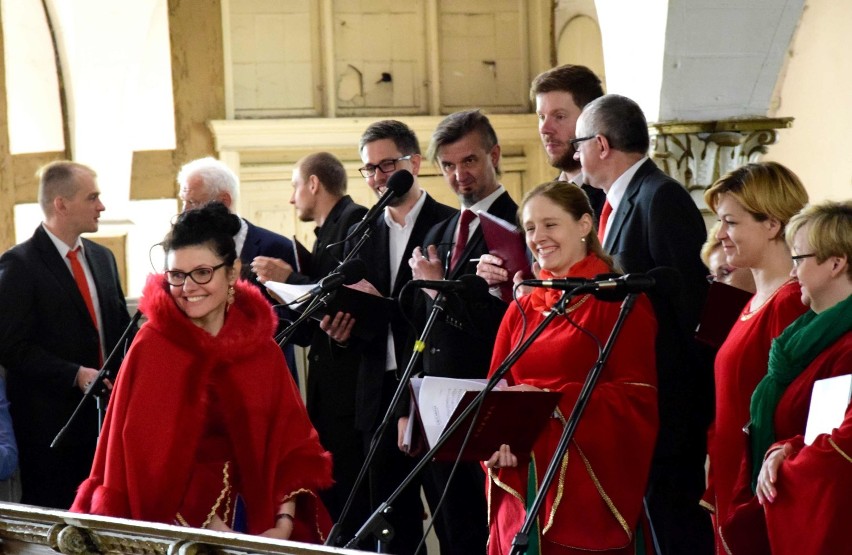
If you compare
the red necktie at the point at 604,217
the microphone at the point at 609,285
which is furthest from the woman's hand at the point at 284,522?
the red necktie at the point at 604,217

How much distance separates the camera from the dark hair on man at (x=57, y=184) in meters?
5.20

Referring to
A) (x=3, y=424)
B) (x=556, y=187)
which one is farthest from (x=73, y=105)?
(x=556, y=187)

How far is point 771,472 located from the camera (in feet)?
9.95

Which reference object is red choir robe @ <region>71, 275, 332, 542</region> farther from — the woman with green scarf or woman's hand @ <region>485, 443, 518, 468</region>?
the woman with green scarf

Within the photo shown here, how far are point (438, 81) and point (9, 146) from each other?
299 cm

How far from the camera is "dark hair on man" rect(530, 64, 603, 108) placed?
14.1ft

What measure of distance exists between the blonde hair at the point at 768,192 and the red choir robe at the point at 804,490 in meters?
0.45

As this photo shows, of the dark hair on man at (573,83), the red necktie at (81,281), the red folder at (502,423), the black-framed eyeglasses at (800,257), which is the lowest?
the red folder at (502,423)

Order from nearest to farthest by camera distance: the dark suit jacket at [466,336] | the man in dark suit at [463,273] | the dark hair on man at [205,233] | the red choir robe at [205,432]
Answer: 1. the red choir robe at [205,432]
2. the dark hair on man at [205,233]
3. the dark suit jacket at [466,336]
4. the man in dark suit at [463,273]

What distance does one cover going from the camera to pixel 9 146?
9805 mm

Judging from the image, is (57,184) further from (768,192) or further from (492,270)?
(768,192)

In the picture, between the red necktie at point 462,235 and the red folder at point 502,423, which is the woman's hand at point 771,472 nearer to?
the red folder at point 502,423

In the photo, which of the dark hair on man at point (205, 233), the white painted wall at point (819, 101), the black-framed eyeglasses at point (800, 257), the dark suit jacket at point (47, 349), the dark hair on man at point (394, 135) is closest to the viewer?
the black-framed eyeglasses at point (800, 257)

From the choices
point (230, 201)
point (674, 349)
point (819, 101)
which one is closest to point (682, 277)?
point (674, 349)
